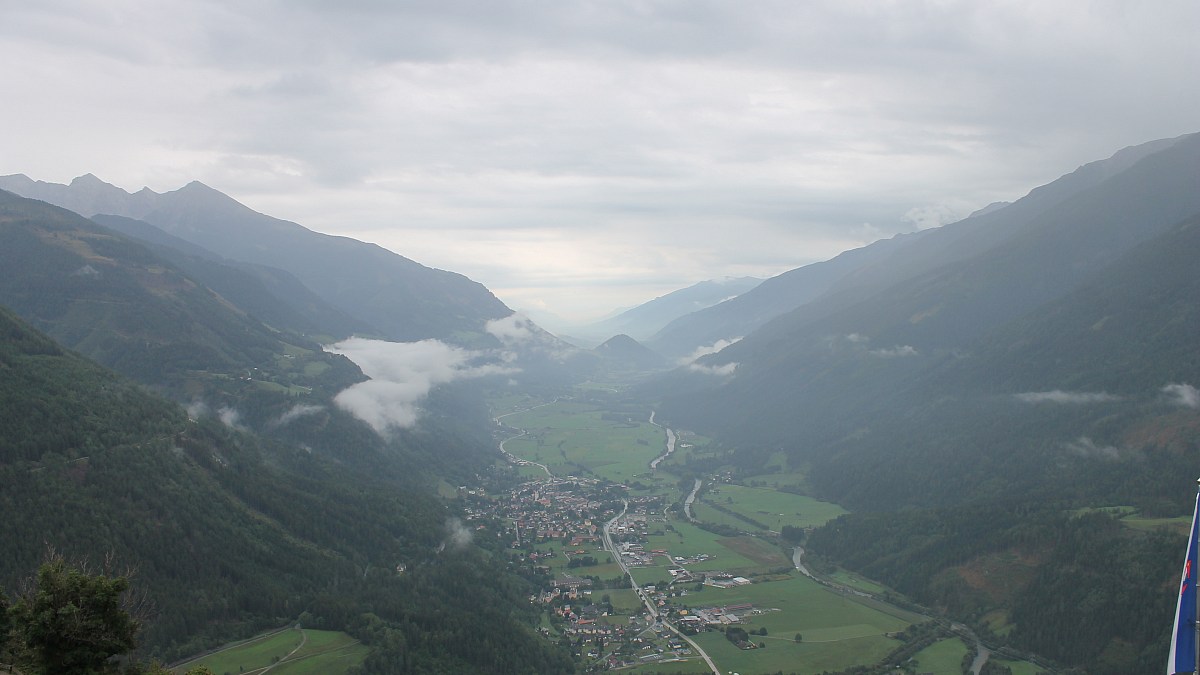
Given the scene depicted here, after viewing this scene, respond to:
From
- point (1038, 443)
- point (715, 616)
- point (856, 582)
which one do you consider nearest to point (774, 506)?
point (856, 582)

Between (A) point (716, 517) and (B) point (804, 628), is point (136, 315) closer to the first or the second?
(A) point (716, 517)

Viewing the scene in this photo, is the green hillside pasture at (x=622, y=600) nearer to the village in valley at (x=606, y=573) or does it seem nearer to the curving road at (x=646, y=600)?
the village in valley at (x=606, y=573)

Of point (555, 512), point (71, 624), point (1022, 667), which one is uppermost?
point (71, 624)

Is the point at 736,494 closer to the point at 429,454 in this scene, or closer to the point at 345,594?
the point at 429,454

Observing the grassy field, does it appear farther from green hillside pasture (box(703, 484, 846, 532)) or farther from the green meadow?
green hillside pasture (box(703, 484, 846, 532))

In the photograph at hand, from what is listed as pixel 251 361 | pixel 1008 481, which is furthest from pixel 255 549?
pixel 1008 481
